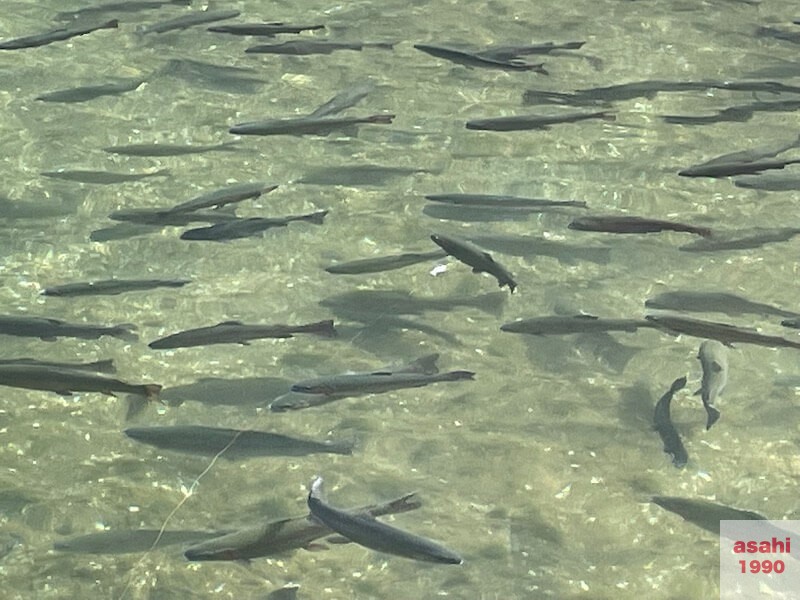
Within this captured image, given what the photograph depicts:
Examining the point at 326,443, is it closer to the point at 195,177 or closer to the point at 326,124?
the point at 326,124

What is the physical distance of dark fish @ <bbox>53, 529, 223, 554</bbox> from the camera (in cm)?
336

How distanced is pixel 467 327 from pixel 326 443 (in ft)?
3.62

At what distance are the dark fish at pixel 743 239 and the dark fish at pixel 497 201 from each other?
0.61m

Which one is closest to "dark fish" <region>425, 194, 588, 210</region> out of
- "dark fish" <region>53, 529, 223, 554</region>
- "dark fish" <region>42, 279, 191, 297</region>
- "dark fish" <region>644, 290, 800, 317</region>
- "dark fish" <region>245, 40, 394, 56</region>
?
"dark fish" <region>644, 290, 800, 317</region>

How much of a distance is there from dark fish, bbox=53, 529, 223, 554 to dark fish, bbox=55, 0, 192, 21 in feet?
15.7

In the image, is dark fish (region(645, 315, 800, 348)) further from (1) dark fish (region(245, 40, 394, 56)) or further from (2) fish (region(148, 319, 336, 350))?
(1) dark fish (region(245, 40, 394, 56))

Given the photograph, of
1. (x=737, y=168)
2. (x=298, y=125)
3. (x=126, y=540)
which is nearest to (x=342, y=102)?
(x=298, y=125)

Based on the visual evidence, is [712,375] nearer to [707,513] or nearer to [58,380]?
[707,513]

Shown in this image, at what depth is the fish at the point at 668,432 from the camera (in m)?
3.87

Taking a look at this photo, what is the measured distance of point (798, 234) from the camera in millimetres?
5230

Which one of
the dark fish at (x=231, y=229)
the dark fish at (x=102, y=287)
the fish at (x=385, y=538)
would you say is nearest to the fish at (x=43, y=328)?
the dark fish at (x=102, y=287)

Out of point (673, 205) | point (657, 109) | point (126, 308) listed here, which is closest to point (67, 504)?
point (126, 308)

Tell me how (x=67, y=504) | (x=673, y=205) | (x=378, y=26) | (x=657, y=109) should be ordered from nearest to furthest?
(x=67, y=504), (x=673, y=205), (x=657, y=109), (x=378, y=26)

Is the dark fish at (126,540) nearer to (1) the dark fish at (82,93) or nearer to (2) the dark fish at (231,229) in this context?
(2) the dark fish at (231,229)
